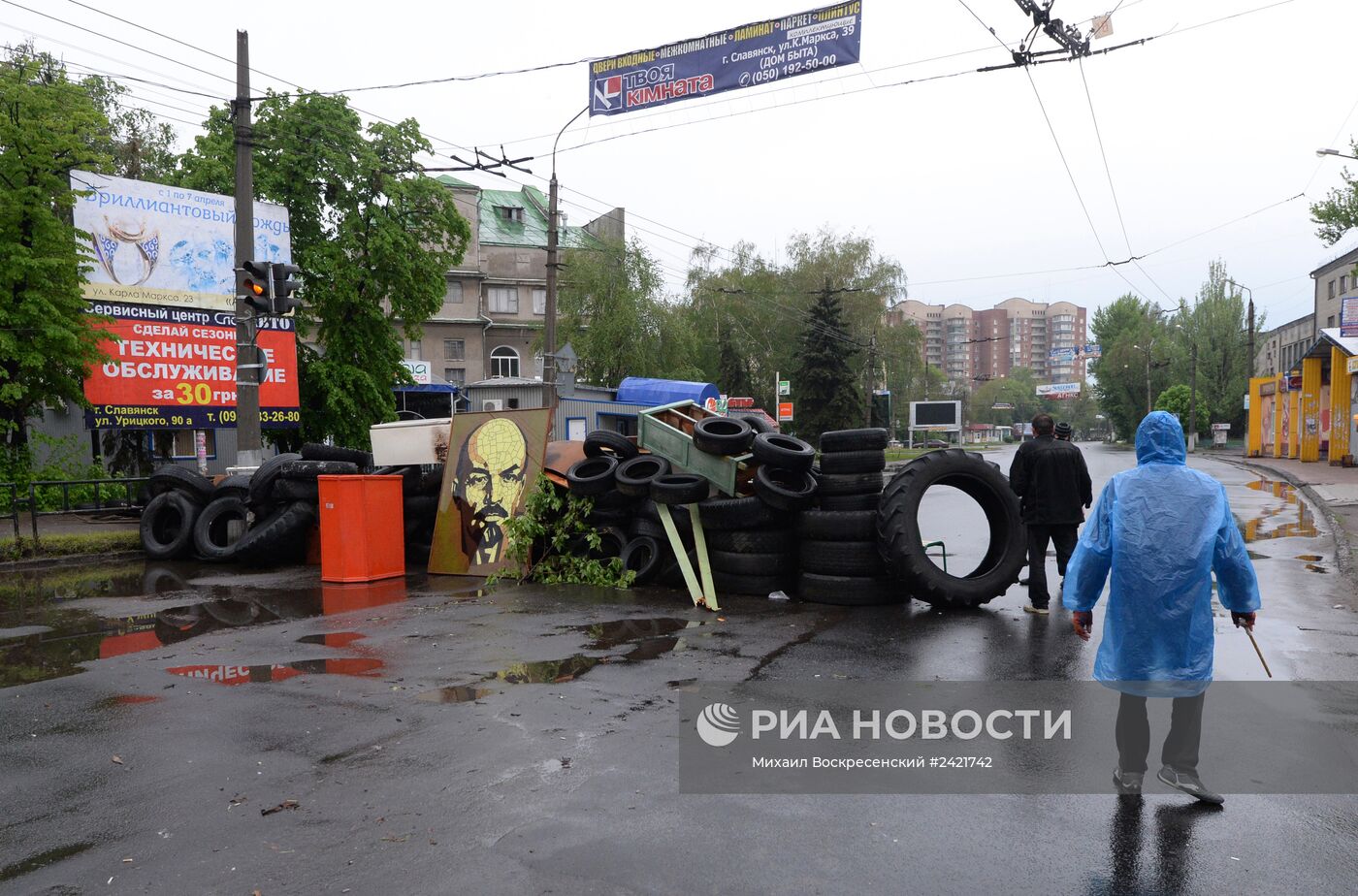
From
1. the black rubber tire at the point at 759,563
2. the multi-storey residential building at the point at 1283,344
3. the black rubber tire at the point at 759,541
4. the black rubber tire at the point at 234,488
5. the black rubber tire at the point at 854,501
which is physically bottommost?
the black rubber tire at the point at 759,563

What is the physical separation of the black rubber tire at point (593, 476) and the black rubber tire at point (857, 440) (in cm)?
272

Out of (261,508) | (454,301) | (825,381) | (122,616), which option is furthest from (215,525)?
(825,381)

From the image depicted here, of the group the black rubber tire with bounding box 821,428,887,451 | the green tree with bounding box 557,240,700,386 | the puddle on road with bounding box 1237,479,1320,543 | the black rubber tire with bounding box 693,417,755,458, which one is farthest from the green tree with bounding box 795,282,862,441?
the black rubber tire with bounding box 821,428,887,451

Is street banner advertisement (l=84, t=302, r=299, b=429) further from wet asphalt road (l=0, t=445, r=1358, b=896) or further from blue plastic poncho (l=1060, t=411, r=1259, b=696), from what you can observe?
blue plastic poncho (l=1060, t=411, r=1259, b=696)

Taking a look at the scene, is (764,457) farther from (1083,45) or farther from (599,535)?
(1083,45)

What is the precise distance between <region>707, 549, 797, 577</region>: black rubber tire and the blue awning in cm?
2606

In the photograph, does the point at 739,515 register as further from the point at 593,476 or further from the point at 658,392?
the point at 658,392

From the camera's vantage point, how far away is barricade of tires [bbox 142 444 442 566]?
1263cm

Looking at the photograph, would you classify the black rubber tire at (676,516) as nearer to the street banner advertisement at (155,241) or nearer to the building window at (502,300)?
the street banner advertisement at (155,241)

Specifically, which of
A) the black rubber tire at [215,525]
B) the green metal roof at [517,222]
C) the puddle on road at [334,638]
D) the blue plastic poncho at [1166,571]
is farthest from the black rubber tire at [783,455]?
the green metal roof at [517,222]

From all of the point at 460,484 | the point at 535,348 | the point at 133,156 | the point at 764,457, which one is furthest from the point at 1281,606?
the point at 535,348

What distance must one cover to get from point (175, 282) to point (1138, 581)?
2022 centimetres

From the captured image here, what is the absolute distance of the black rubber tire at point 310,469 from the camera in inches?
495

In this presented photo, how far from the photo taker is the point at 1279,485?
1019 inches
